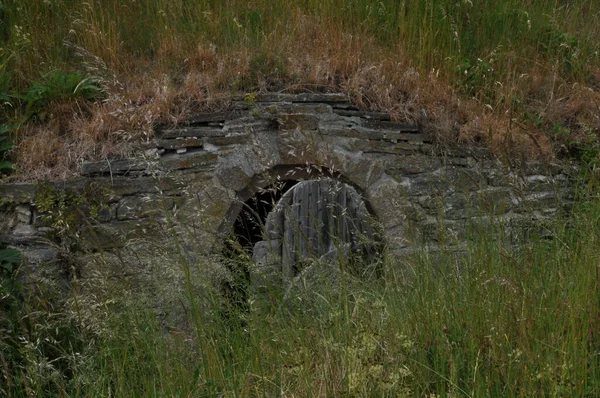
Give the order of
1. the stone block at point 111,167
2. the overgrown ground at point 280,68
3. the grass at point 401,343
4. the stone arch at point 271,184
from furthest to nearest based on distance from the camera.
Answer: the overgrown ground at point 280,68 → the stone arch at point 271,184 → the stone block at point 111,167 → the grass at point 401,343

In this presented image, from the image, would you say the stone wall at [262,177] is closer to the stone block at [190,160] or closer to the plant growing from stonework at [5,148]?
the stone block at [190,160]

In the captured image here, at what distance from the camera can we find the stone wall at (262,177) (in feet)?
A: 19.4

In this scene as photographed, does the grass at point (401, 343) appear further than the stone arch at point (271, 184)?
No

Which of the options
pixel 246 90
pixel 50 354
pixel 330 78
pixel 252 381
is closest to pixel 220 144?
pixel 246 90

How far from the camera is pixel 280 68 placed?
668 cm

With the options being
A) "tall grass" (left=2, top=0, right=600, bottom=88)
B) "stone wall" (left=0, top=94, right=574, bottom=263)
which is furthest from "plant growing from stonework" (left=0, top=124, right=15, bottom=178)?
"tall grass" (left=2, top=0, right=600, bottom=88)

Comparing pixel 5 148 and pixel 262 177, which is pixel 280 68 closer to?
pixel 262 177

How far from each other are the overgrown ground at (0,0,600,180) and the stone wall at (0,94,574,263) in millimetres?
159

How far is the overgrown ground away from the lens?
634 centimetres

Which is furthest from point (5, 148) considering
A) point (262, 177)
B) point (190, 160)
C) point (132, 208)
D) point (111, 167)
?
point (262, 177)

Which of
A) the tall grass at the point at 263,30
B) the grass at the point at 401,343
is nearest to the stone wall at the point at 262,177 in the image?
the tall grass at the point at 263,30

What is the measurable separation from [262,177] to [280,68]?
1.01 m

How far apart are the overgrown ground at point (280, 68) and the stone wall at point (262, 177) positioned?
0.16m

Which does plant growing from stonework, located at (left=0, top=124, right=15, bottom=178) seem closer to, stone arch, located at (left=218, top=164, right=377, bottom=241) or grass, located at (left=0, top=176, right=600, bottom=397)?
stone arch, located at (left=218, top=164, right=377, bottom=241)
